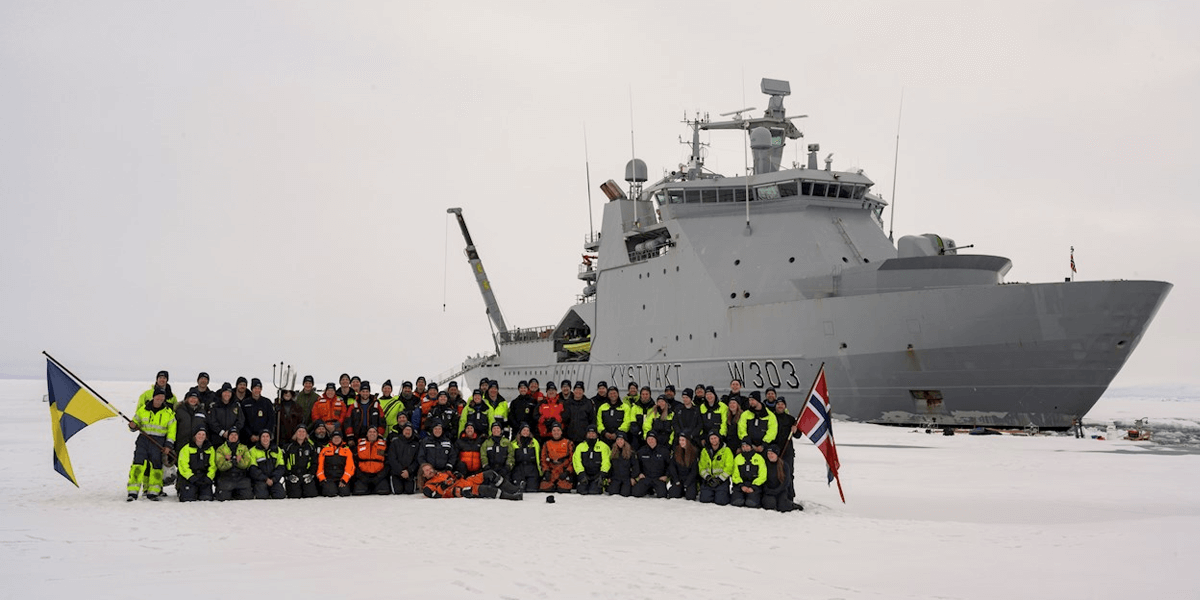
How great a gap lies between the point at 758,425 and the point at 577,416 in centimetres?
253

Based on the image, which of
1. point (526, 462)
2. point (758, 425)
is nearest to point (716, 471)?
point (758, 425)

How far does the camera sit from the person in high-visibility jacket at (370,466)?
9.91m

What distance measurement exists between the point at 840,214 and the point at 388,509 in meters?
16.0

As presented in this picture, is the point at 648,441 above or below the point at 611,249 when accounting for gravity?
below

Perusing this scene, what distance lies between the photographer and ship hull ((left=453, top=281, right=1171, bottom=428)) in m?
15.8

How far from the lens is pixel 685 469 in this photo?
31.6ft

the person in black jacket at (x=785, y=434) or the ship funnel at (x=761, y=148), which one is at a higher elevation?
the ship funnel at (x=761, y=148)

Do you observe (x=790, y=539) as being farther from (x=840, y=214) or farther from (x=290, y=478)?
(x=840, y=214)

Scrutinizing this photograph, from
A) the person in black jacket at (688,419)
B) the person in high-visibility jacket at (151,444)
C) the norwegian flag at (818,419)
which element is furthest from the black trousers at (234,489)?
the norwegian flag at (818,419)

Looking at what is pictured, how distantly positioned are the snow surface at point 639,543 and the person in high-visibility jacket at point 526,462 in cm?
58

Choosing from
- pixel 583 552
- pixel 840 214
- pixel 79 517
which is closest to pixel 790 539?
pixel 583 552

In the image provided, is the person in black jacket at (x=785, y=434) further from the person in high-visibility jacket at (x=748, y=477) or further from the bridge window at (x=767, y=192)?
the bridge window at (x=767, y=192)

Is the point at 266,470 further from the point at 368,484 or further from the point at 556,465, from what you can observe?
the point at 556,465

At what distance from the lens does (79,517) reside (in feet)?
25.7
